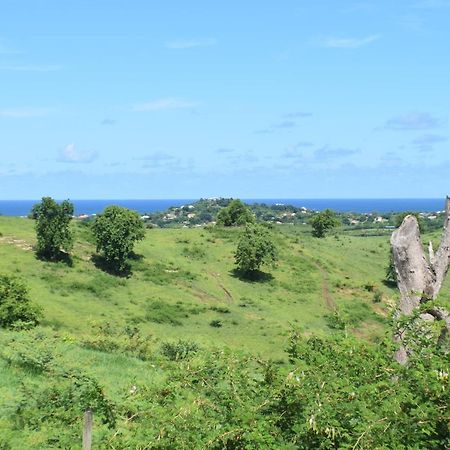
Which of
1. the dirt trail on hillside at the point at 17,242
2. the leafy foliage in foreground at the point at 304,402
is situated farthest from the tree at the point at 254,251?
the leafy foliage in foreground at the point at 304,402

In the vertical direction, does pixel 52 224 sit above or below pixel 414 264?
below

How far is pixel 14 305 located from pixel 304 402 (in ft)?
87.4

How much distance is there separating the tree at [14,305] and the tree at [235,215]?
2414 inches

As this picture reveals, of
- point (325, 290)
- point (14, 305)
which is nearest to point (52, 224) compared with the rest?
point (14, 305)

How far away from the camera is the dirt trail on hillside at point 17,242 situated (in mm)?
59656

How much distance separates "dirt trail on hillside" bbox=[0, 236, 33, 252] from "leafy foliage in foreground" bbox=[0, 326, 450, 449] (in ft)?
179

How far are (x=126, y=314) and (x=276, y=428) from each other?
44.3 m

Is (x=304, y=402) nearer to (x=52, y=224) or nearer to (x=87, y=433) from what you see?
(x=87, y=433)

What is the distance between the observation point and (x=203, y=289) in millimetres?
62531

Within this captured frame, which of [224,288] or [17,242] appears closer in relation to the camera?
[17,242]

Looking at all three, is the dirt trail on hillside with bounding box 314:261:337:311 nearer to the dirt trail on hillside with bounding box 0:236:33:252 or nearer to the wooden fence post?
the dirt trail on hillside with bounding box 0:236:33:252

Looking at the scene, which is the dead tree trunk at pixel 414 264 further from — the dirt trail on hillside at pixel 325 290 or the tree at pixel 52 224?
the dirt trail on hillside at pixel 325 290

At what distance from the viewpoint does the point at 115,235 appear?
59.5m

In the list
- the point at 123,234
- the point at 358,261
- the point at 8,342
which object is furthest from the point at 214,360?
the point at 358,261
